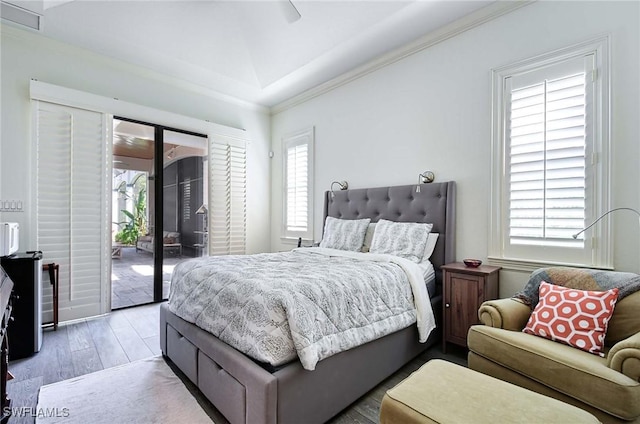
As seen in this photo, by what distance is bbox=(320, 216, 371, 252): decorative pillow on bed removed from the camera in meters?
3.41

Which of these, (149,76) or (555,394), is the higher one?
(149,76)

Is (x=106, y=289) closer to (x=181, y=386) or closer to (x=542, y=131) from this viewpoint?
(x=181, y=386)

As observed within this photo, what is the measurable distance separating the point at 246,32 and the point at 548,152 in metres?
3.58

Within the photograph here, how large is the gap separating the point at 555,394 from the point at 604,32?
2.53 m

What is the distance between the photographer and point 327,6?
3.05m

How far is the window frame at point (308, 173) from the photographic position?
4598 millimetres

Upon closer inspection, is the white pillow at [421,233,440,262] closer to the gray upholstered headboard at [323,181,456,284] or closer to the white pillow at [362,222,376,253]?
the gray upholstered headboard at [323,181,456,284]

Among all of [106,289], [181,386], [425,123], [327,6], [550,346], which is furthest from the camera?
[106,289]

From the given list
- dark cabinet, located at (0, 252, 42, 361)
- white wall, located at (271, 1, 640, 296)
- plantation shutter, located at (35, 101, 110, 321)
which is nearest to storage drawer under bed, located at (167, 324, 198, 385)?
dark cabinet, located at (0, 252, 42, 361)

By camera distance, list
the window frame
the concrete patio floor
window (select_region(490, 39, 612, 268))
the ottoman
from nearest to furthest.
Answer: the ottoman < window (select_region(490, 39, 612, 268)) < the concrete patio floor < the window frame

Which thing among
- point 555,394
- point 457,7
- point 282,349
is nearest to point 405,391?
point 282,349

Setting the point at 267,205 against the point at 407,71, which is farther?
the point at 267,205

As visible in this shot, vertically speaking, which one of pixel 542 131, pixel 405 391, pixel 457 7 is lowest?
pixel 405 391

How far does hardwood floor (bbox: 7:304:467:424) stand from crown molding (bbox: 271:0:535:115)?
3.05 meters
